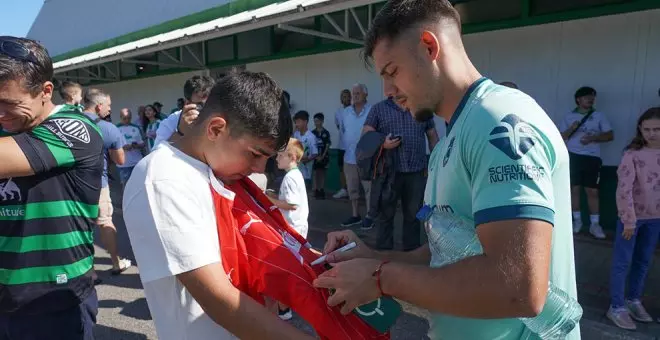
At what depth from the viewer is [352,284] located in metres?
1.07

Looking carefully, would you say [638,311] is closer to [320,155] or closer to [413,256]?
[413,256]

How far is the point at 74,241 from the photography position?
174 cm

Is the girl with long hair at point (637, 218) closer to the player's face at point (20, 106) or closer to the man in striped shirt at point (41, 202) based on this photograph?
the man in striped shirt at point (41, 202)

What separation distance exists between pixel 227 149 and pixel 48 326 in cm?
115

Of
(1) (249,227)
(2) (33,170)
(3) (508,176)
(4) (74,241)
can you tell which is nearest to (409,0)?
(3) (508,176)

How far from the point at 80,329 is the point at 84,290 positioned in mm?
156

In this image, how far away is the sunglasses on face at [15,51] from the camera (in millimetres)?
1499

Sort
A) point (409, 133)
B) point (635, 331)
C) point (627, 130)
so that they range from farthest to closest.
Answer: point (627, 130) < point (409, 133) < point (635, 331)

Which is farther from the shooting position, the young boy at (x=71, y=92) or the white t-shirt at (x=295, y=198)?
the young boy at (x=71, y=92)

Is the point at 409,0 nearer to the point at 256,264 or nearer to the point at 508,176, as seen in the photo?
the point at 508,176

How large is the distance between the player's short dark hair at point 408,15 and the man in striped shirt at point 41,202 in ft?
4.14

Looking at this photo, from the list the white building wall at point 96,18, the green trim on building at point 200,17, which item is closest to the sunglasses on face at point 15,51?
the green trim on building at point 200,17

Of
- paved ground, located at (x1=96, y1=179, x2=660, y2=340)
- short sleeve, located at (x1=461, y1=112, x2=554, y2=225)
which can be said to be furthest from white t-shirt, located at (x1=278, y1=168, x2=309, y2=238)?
short sleeve, located at (x1=461, y1=112, x2=554, y2=225)

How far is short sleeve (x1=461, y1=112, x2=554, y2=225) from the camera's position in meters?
0.90
